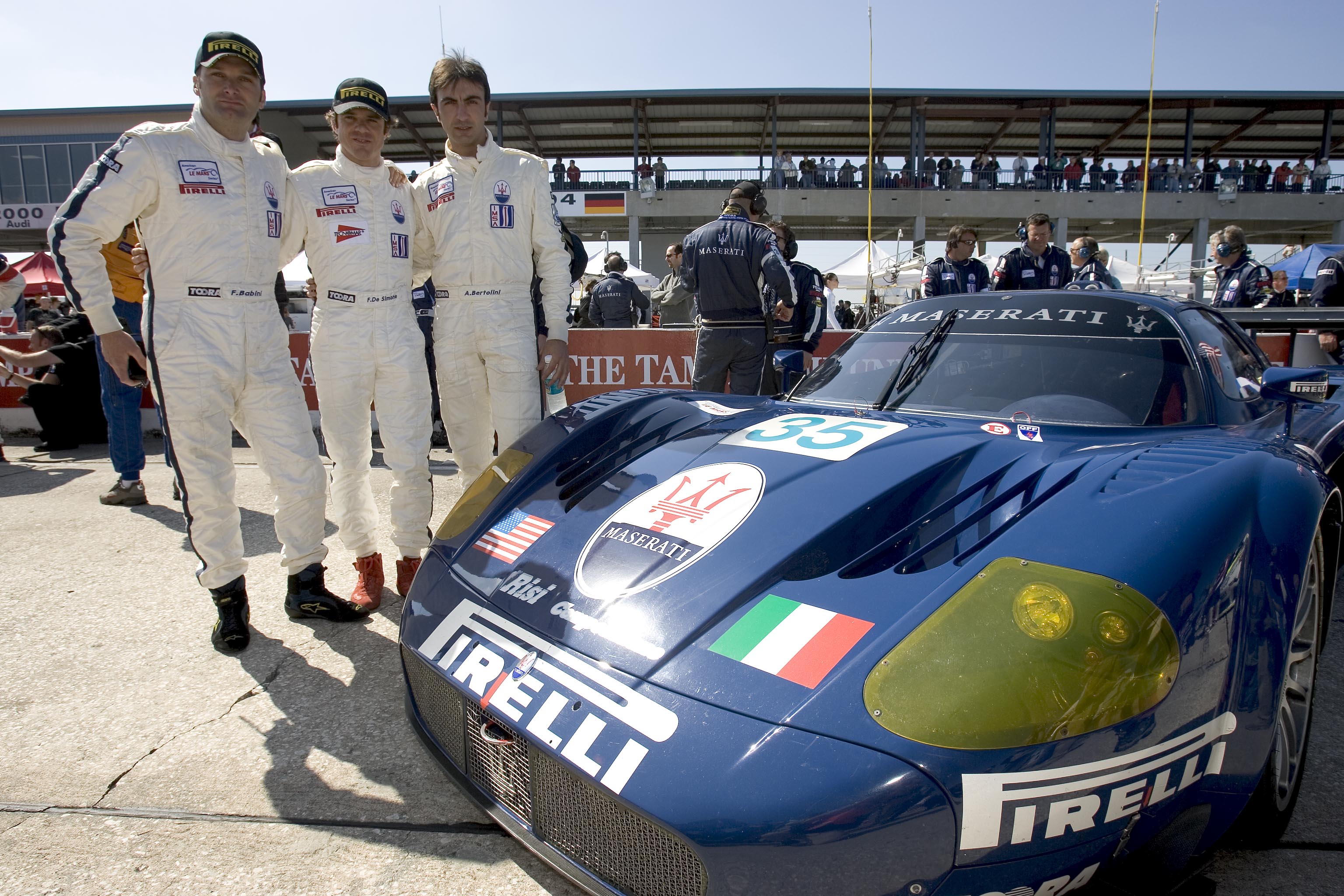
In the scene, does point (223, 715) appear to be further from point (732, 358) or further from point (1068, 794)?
point (732, 358)

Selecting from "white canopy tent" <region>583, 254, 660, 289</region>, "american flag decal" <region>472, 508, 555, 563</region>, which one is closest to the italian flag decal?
"american flag decal" <region>472, 508, 555, 563</region>

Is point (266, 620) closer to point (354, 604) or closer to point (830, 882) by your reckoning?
point (354, 604)

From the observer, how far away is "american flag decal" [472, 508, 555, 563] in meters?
1.83

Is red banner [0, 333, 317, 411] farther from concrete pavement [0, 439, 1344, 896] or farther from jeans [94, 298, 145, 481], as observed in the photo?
concrete pavement [0, 439, 1344, 896]

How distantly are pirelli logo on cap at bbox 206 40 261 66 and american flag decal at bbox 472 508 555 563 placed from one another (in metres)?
1.84

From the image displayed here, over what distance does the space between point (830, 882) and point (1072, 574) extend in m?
0.62

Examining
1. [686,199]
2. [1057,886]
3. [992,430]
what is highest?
[686,199]

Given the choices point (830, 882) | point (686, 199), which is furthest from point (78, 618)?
point (686, 199)

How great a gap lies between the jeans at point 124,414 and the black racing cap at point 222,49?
2456 millimetres

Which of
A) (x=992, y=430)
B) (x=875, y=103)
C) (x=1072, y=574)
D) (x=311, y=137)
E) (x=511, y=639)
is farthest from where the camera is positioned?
(x=311, y=137)

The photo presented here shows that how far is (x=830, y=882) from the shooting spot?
3.45ft

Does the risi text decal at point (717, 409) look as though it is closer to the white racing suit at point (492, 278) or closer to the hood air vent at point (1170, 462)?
the white racing suit at point (492, 278)

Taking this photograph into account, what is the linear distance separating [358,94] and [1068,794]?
2.94 metres

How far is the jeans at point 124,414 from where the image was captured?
14.3 feet
